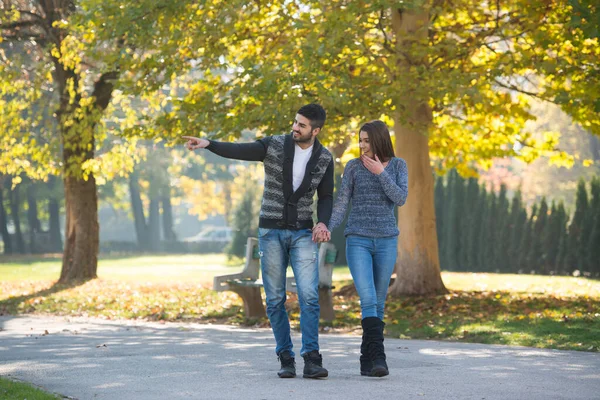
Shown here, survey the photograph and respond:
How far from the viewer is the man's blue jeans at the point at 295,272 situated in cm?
745

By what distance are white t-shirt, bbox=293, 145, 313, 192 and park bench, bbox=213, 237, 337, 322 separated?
19.9ft

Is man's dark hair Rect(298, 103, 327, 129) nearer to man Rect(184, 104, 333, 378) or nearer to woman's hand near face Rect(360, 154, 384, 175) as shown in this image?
man Rect(184, 104, 333, 378)

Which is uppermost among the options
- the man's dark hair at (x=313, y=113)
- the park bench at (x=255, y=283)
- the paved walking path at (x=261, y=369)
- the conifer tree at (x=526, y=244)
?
the man's dark hair at (x=313, y=113)

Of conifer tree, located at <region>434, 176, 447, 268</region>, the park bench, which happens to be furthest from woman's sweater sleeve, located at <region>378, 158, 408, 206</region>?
conifer tree, located at <region>434, 176, 447, 268</region>

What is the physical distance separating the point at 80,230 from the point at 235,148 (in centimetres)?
1686

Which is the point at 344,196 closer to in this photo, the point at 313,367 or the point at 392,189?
the point at 392,189

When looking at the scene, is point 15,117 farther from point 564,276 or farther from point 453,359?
point 453,359

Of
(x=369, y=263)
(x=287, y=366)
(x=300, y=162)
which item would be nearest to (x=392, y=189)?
(x=369, y=263)

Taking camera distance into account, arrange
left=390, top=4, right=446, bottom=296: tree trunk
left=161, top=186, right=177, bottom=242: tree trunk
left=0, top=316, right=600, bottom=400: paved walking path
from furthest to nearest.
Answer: left=161, top=186, right=177, bottom=242: tree trunk, left=390, top=4, right=446, bottom=296: tree trunk, left=0, top=316, right=600, bottom=400: paved walking path

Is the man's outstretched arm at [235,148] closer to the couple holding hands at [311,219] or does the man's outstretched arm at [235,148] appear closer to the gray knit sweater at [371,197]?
the couple holding hands at [311,219]

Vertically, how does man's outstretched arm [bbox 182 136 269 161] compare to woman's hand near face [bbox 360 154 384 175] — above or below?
above

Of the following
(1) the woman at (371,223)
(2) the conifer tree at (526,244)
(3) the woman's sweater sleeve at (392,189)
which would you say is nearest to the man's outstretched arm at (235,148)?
(1) the woman at (371,223)

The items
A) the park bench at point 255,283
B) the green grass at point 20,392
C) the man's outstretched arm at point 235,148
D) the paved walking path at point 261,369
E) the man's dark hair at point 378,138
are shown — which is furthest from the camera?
the park bench at point 255,283

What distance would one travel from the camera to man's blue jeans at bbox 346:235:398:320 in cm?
750
